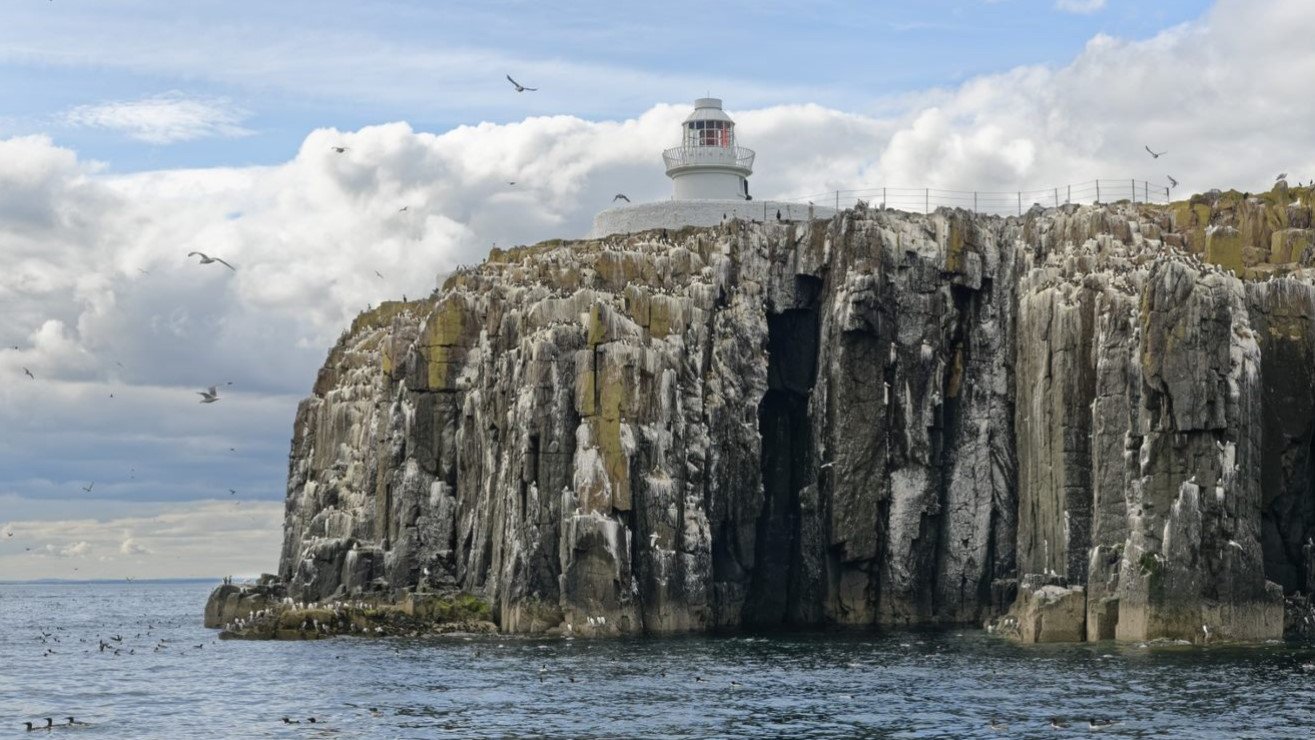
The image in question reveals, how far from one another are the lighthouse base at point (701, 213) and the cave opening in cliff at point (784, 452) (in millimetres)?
10253

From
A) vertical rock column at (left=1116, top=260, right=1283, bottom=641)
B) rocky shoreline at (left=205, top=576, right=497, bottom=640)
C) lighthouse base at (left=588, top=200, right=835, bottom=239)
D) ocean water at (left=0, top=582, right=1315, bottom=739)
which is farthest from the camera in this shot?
lighthouse base at (left=588, top=200, right=835, bottom=239)

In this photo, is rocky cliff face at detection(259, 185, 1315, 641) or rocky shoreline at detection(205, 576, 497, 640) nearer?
rocky cliff face at detection(259, 185, 1315, 641)

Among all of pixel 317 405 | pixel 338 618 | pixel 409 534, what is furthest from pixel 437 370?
pixel 317 405

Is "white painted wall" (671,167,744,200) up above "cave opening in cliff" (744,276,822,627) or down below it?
above

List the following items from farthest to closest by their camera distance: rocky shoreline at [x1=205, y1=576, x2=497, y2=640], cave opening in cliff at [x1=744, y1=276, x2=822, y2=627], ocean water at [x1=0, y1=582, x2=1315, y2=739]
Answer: cave opening in cliff at [x1=744, y1=276, x2=822, y2=627]
rocky shoreline at [x1=205, y1=576, x2=497, y2=640]
ocean water at [x1=0, y1=582, x2=1315, y2=739]

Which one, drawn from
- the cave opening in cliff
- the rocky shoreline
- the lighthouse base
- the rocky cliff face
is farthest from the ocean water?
the lighthouse base

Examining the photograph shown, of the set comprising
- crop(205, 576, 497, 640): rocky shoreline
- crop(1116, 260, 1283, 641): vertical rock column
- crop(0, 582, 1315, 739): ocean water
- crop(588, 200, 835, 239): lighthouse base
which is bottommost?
crop(0, 582, 1315, 739): ocean water

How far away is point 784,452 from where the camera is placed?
13438 centimetres

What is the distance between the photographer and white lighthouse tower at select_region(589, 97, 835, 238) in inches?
5630

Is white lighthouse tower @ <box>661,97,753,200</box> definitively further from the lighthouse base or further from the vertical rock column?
the vertical rock column

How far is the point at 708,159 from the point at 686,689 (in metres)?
70.0

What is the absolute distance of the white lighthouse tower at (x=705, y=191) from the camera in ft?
469

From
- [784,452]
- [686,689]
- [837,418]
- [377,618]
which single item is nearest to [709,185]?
[784,452]

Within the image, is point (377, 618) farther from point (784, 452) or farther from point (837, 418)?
point (837, 418)
